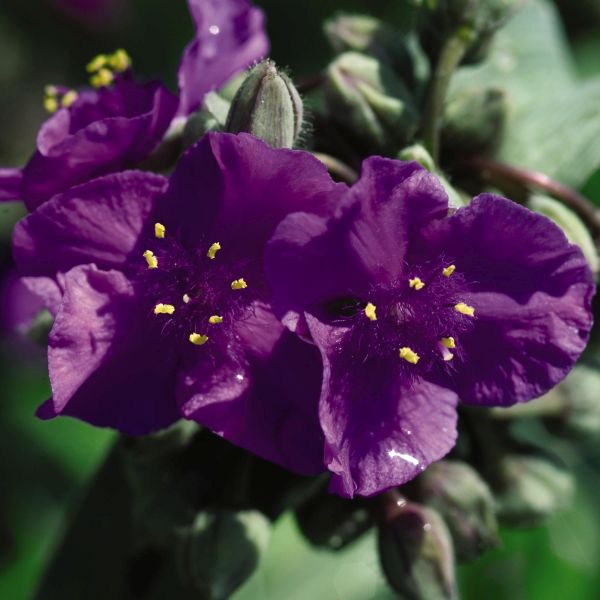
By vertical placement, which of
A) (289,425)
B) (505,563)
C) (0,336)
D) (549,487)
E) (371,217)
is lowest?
(0,336)

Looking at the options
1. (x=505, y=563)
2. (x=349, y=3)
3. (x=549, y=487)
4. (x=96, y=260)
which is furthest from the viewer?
(x=349, y=3)

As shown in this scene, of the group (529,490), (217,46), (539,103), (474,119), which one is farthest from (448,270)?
(539,103)

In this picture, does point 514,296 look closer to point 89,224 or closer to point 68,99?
point 89,224

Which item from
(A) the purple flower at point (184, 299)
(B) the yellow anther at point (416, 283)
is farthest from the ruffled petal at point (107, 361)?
(B) the yellow anther at point (416, 283)

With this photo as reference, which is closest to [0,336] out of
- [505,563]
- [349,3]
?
[349,3]

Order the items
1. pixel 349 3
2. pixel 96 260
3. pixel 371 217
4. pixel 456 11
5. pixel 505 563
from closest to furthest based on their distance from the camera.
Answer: pixel 371 217, pixel 96 260, pixel 456 11, pixel 505 563, pixel 349 3

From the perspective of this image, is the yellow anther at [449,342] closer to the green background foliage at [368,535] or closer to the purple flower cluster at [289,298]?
the purple flower cluster at [289,298]

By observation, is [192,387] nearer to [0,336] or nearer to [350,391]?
[350,391]

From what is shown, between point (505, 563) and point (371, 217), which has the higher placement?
point (371, 217)
